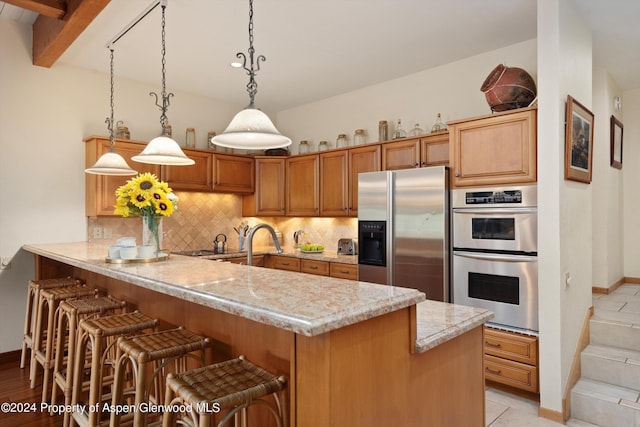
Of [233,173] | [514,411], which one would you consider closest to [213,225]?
[233,173]

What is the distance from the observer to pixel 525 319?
283 centimetres

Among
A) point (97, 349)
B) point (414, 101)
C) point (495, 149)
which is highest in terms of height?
point (414, 101)

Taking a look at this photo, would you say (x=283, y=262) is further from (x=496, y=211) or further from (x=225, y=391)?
(x=225, y=391)

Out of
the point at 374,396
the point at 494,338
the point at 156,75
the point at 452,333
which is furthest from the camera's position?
the point at 156,75

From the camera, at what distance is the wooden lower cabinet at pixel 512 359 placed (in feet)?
9.20

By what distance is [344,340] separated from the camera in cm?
115

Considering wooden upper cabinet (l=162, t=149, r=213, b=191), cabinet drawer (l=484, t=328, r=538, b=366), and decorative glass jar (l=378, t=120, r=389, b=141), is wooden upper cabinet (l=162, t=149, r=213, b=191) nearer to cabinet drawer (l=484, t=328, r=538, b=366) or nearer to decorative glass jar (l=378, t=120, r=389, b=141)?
decorative glass jar (l=378, t=120, r=389, b=141)

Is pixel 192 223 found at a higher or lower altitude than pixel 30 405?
higher

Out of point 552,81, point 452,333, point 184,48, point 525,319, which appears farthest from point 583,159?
point 184,48

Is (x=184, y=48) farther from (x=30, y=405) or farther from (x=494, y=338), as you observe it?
(x=494, y=338)

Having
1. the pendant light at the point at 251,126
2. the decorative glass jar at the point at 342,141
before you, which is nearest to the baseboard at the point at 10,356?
the pendant light at the point at 251,126

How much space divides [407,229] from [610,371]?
5.97 ft

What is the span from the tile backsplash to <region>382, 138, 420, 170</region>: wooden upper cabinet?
Answer: 996 mm

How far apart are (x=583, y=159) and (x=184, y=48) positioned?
11.6ft
